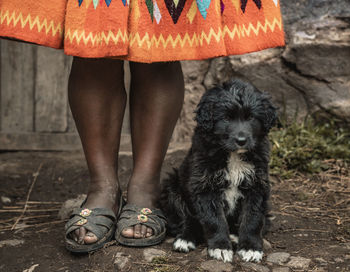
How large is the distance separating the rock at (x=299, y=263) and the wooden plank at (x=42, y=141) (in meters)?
3.01

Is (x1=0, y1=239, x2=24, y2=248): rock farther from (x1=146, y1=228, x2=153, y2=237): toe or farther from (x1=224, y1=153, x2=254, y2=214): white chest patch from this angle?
(x1=224, y1=153, x2=254, y2=214): white chest patch

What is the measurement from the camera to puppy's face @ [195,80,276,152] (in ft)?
7.25

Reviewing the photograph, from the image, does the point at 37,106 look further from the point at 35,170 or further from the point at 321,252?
the point at 321,252

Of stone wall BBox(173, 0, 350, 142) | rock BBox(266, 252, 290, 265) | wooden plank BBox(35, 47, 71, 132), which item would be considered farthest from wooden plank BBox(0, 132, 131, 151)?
rock BBox(266, 252, 290, 265)

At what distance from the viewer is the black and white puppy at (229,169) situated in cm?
222

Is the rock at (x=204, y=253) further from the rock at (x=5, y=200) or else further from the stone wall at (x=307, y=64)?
the stone wall at (x=307, y=64)

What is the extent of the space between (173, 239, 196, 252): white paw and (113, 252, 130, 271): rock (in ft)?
0.88

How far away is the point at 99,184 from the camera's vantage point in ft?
7.70

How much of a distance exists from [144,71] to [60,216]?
122 cm

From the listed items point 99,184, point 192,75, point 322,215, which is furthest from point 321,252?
point 192,75

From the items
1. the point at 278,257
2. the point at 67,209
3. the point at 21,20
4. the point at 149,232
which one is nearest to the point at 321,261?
the point at 278,257

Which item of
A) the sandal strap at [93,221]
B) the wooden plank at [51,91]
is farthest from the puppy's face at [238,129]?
the wooden plank at [51,91]

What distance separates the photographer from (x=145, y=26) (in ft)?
6.34

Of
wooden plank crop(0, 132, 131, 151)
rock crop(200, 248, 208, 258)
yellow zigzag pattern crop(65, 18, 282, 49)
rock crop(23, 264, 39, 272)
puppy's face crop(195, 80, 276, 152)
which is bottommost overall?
wooden plank crop(0, 132, 131, 151)
